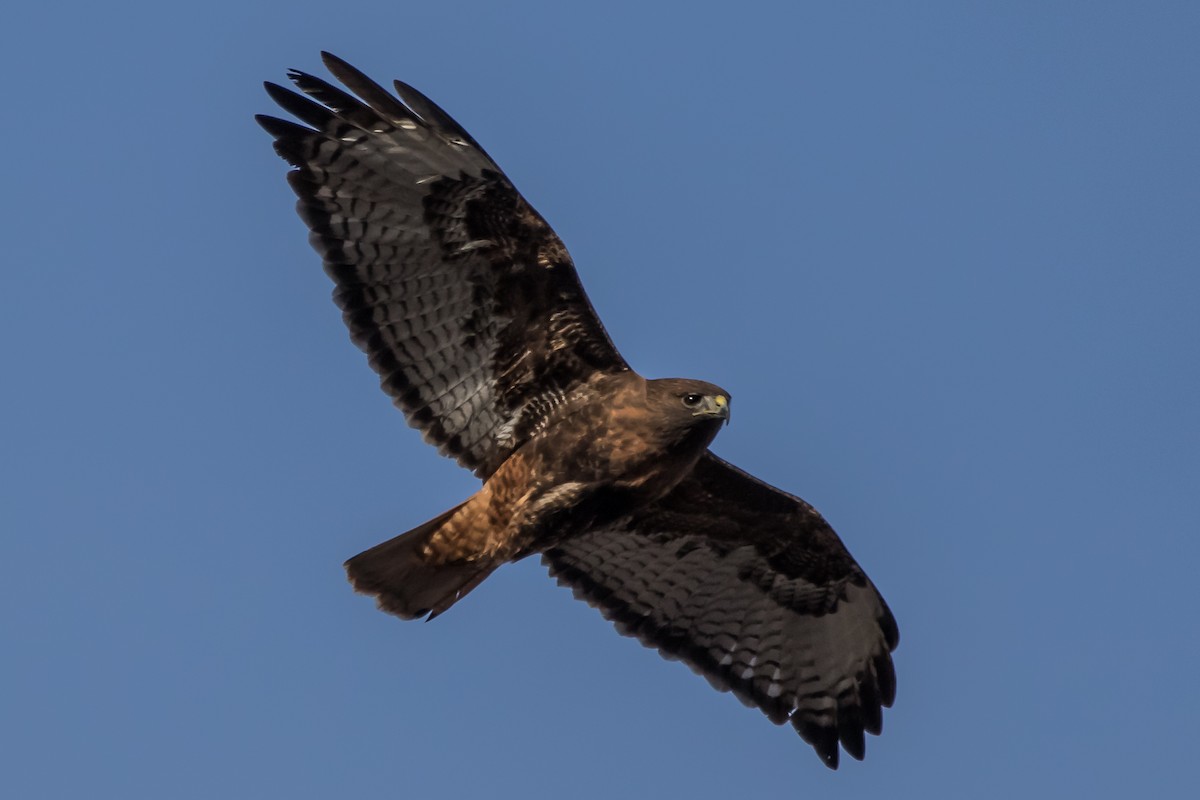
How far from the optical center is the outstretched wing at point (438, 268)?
1109 centimetres

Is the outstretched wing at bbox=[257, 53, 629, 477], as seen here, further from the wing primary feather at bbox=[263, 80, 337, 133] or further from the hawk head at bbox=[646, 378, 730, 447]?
the hawk head at bbox=[646, 378, 730, 447]

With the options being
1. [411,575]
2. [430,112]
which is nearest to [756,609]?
[411,575]

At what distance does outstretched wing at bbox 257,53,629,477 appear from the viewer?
11.1m

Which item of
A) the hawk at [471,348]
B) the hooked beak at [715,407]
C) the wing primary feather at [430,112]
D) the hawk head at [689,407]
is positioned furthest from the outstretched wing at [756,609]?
the wing primary feather at [430,112]

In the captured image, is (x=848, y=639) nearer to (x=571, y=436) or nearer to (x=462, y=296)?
(x=571, y=436)

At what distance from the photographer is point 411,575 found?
11273 millimetres

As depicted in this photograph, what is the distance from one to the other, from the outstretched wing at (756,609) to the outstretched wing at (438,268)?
1.50 meters

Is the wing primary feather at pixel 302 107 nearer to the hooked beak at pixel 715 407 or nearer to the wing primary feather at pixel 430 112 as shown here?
the wing primary feather at pixel 430 112

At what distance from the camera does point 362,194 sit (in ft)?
36.9

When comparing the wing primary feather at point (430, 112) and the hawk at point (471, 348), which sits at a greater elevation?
the wing primary feather at point (430, 112)

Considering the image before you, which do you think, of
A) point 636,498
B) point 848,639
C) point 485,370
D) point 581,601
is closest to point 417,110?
point 485,370

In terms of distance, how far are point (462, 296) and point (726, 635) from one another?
3135mm

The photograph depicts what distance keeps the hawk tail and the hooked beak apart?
1.62 metres

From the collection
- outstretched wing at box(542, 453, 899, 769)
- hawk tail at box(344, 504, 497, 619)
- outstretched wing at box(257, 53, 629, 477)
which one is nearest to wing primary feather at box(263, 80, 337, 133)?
outstretched wing at box(257, 53, 629, 477)
